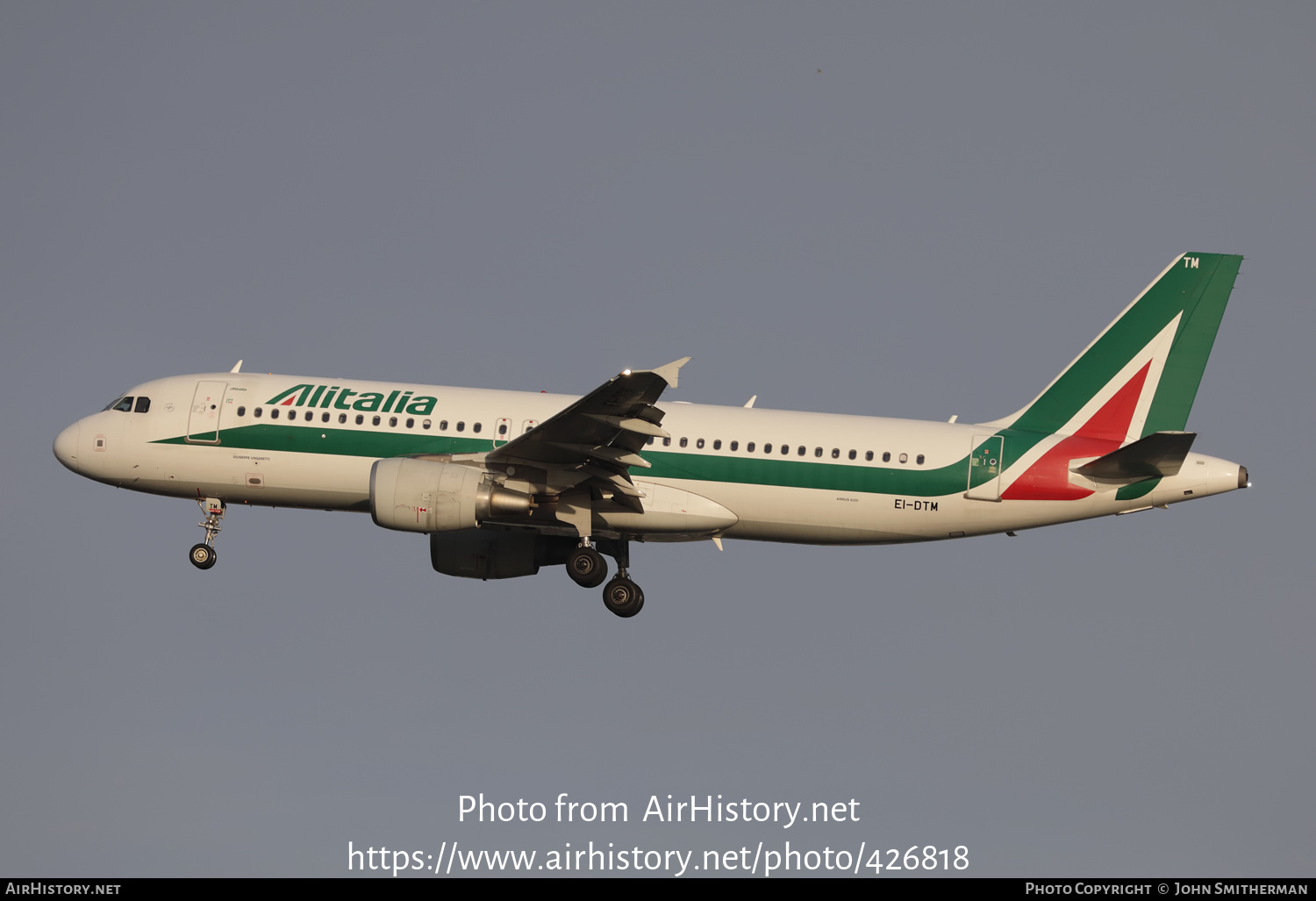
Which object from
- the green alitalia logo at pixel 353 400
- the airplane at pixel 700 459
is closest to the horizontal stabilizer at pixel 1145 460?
the airplane at pixel 700 459

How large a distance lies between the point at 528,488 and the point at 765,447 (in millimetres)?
6080

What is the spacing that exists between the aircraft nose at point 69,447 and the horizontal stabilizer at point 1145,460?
87.3ft

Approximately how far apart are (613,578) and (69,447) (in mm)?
15338

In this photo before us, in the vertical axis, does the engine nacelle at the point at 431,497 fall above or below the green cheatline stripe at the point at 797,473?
below

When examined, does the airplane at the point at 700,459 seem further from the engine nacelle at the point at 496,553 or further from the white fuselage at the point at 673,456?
the engine nacelle at the point at 496,553

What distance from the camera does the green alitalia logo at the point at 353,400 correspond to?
38281 millimetres

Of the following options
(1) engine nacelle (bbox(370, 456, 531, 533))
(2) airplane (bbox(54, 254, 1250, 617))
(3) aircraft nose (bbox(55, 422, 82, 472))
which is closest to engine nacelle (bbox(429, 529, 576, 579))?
(2) airplane (bbox(54, 254, 1250, 617))

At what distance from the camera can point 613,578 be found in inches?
1545

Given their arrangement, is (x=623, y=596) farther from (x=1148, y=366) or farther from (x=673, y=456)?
(x=1148, y=366)

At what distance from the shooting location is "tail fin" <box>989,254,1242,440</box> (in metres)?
38.1

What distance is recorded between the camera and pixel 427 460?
119 ft

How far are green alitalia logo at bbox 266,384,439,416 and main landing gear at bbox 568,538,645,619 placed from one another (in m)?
5.42

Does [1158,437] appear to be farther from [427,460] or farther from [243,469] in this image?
[243,469]

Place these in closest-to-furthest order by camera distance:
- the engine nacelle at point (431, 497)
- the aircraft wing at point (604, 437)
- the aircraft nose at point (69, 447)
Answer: the aircraft wing at point (604, 437), the engine nacelle at point (431, 497), the aircraft nose at point (69, 447)
